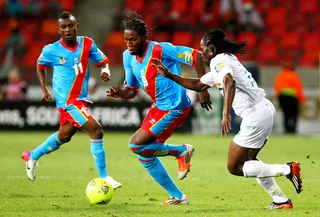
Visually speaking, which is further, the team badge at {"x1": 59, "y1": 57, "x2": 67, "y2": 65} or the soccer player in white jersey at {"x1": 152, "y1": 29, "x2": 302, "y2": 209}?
the team badge at {"x1": 59, "y1": 57, "x2": 67, "y2": 65}

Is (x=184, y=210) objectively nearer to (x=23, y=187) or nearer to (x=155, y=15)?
(x=23, y=187)

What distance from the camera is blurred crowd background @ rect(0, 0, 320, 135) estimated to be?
22594 millimetres

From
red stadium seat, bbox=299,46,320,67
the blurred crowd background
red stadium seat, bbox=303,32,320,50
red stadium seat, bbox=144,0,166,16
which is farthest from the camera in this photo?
red stadium seat, bbox=144,0,166,16

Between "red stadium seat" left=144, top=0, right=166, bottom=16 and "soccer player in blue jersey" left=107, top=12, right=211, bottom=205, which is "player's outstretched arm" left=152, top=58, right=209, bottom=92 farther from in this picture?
"red stadium seat" left=144, top=0, right=166, bottom=16

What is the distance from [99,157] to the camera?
10.5 meters

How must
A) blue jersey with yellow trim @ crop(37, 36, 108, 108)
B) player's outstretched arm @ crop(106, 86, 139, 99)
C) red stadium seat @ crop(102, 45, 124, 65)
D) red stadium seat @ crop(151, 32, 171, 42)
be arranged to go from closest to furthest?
player's outstretched arm @ crop(106, 86, 139, 99) < blue jersey with yellow trim @ crop(37, 36, 108, 108) < red stadium seat @ crop(102, 45, 124, 65) < red stadium seat @ crop(151, 32, 171, 42)

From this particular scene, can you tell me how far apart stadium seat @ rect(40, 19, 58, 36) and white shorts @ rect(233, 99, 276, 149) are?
1705cm

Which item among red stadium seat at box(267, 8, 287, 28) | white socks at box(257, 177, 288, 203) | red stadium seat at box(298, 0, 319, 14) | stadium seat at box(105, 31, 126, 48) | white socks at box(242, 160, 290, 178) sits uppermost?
white socks at box(242, 160, 290, 178)

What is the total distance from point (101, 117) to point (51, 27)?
191 inches

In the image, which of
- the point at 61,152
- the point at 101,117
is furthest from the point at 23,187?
the point at 101,117

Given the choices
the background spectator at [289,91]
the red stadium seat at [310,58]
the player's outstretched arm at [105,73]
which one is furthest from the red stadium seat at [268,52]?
the player's outstretched arm at [105,73]

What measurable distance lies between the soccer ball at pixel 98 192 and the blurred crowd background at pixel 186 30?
12939 millimetres

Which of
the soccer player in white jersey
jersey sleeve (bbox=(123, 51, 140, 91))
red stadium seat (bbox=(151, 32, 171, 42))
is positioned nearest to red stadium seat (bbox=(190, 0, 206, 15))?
red stadium seat (bbox=(151, 32, 171, 42))

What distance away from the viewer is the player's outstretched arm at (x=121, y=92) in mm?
9101
